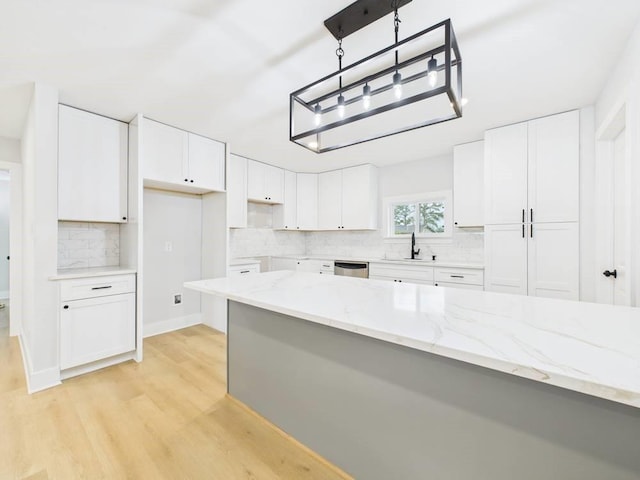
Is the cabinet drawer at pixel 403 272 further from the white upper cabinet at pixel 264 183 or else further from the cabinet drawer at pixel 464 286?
the white upper cabinet at pixel 264 183

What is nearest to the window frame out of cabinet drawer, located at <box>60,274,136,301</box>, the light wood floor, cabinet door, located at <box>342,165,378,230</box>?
cabinet door, located at <box>342,165,378,230</box>

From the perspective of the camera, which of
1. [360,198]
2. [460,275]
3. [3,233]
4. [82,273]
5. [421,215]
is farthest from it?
[3,233]

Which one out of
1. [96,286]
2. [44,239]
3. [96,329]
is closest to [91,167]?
[44,239]

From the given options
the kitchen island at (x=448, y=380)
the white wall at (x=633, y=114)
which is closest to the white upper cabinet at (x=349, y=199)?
the kitchen island at (x=448, y=380)

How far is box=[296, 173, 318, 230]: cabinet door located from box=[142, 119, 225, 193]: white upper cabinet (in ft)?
5.22

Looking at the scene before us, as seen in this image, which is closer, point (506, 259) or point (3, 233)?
point (506, 259)

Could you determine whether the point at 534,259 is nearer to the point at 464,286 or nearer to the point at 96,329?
the point at 464,286

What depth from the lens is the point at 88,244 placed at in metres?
3.02

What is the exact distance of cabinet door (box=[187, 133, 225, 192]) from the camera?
325cm

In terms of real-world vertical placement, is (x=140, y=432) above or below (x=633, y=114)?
below

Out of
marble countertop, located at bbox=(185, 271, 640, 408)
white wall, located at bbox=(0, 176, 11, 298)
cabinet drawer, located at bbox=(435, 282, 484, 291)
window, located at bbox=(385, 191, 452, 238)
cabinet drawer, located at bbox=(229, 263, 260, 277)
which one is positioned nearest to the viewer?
marble countertop, located at bbox=(185, 271, 640, 408)

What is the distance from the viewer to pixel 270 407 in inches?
72.3

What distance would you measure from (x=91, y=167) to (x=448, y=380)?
3355 mm

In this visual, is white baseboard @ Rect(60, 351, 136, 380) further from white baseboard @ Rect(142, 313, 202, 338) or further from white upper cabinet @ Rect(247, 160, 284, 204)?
white upper cabinet @ Rect(247, 160, 284, 204)
